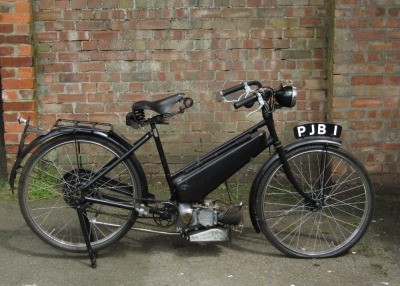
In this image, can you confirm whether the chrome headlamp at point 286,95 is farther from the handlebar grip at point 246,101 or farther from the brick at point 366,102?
the brick at point 366,102

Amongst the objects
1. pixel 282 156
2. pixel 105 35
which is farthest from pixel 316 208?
pixel 105 35

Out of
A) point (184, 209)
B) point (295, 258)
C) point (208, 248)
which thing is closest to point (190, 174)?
point (184, 209)

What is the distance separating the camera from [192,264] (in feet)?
14.8

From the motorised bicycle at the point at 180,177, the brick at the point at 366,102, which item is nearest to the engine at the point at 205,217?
the motorised bicycle at the point at 180,177

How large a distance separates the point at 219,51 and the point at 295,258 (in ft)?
6.96

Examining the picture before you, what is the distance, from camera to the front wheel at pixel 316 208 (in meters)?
4.52

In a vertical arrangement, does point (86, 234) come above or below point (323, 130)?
below

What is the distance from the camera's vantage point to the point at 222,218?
4.53m

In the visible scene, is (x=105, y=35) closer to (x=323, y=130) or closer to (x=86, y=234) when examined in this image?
(x=86, y=234)

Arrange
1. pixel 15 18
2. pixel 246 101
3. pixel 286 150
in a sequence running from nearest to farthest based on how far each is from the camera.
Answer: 1. pixel 246 101
2. pixel 286 150
3. pixel 15 18

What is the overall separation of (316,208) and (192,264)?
A: 38.2 inches

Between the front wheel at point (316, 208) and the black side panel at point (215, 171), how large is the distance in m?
0.20

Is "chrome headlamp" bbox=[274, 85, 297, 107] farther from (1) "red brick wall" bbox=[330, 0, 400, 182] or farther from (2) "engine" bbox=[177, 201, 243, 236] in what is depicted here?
(1) "red brick wall" bbox=[330, 0, 400, 182]

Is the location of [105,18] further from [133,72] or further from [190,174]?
[190,174]
